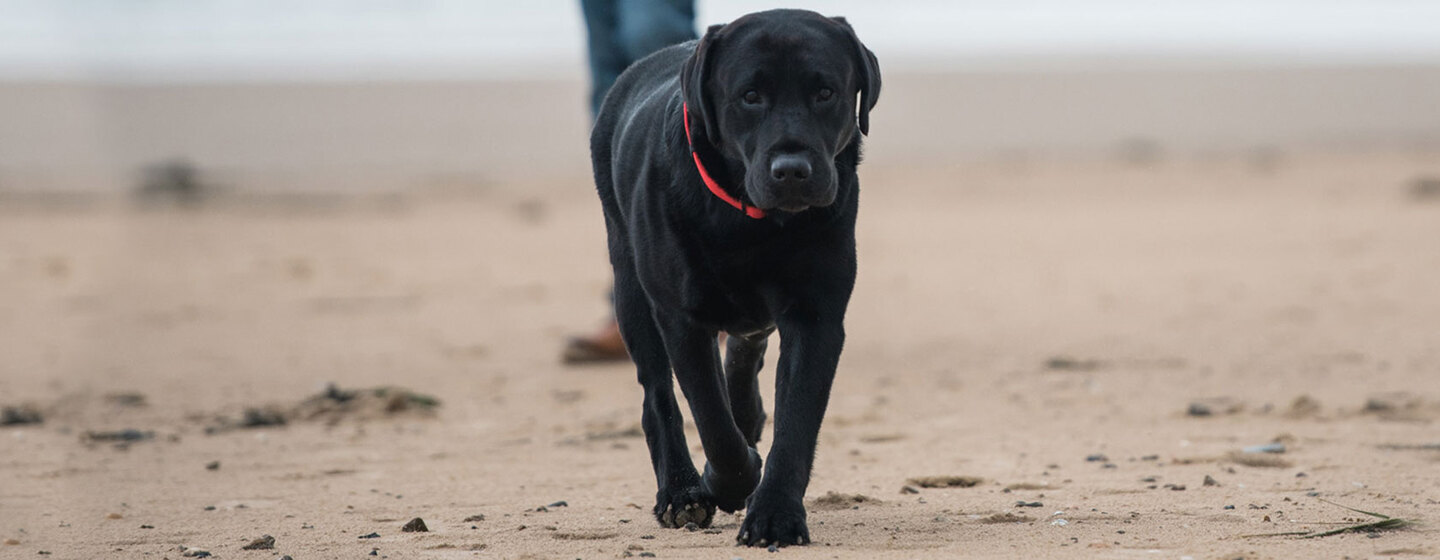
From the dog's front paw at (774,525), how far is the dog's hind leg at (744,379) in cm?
80

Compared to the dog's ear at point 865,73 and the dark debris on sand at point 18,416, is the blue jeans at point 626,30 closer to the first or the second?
the dog's ear at point 865,73

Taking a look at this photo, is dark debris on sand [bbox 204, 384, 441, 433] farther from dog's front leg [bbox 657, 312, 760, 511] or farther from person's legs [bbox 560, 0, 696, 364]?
dog's front leg [bbox 657, 312, 760, 511]

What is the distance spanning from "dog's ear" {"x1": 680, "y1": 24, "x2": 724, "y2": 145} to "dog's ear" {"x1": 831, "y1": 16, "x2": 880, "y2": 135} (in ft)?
0.95

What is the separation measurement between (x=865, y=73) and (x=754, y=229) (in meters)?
0.44

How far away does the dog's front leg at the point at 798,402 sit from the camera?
3740 millimetres

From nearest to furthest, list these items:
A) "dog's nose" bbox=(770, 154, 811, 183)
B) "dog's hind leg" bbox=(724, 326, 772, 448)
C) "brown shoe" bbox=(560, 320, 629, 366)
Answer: "dog's nose" bbox=(770, 154, 811, 183) → "dog's hind leg" bbox=(724, 326, 772, 448) → "brown shoe" bbox=(560, 320, 629, 366)

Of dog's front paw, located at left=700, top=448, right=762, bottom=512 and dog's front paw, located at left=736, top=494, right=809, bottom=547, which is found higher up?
dog's front paw, located at left=700, top=448, right=762, bottom=512

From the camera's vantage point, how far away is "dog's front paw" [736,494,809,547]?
366 cm

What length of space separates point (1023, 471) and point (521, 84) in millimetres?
43812

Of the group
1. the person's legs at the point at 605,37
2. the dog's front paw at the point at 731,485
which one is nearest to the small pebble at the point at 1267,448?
the dog's front paw at the point at 731,485

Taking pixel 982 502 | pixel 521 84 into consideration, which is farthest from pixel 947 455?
pixel 521 84

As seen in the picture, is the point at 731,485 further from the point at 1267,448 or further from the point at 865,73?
the point at 1267,448

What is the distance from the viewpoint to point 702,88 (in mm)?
3777

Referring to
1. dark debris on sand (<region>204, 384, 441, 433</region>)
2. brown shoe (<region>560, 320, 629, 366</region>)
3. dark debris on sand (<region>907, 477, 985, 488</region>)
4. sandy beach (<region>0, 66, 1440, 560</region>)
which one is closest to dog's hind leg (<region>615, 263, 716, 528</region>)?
sandy beach (<region>0, 66, 1440, 560</region>)
